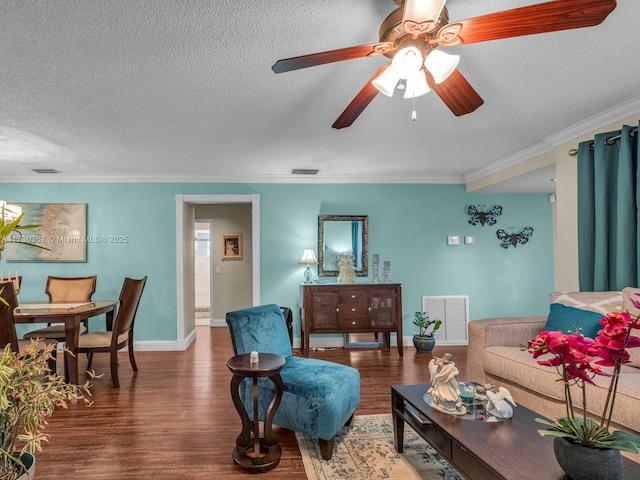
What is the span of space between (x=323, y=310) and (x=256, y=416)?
258 cm

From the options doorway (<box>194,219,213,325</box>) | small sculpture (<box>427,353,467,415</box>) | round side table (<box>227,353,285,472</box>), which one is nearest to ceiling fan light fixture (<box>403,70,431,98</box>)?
small sculpture (<box>427,353,467,415</box>)

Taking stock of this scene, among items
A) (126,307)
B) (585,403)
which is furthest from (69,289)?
(585,403)

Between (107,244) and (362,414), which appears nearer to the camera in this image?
(362,414)

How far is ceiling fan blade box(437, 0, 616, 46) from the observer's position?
4.21ft

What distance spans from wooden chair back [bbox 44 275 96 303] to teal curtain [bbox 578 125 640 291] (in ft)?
17.0

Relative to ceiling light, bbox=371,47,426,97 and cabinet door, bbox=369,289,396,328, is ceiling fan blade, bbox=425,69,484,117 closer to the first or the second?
ceiling light, bbox=371,47,426,97

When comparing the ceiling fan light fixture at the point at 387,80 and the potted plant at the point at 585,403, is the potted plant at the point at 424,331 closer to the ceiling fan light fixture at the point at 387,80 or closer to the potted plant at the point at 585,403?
the potted plant at the point at 585,403

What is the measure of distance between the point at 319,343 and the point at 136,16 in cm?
440

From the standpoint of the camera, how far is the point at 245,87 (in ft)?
8.38

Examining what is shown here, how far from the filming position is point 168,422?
9.68 ft

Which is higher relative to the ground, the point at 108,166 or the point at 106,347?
the point at 108,166

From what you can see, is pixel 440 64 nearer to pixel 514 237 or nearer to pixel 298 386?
pixel 298 386

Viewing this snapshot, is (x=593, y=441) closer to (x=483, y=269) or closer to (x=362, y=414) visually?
(x=362, y=414)

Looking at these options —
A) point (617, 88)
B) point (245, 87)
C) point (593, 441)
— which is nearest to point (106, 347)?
point (245, 87)
